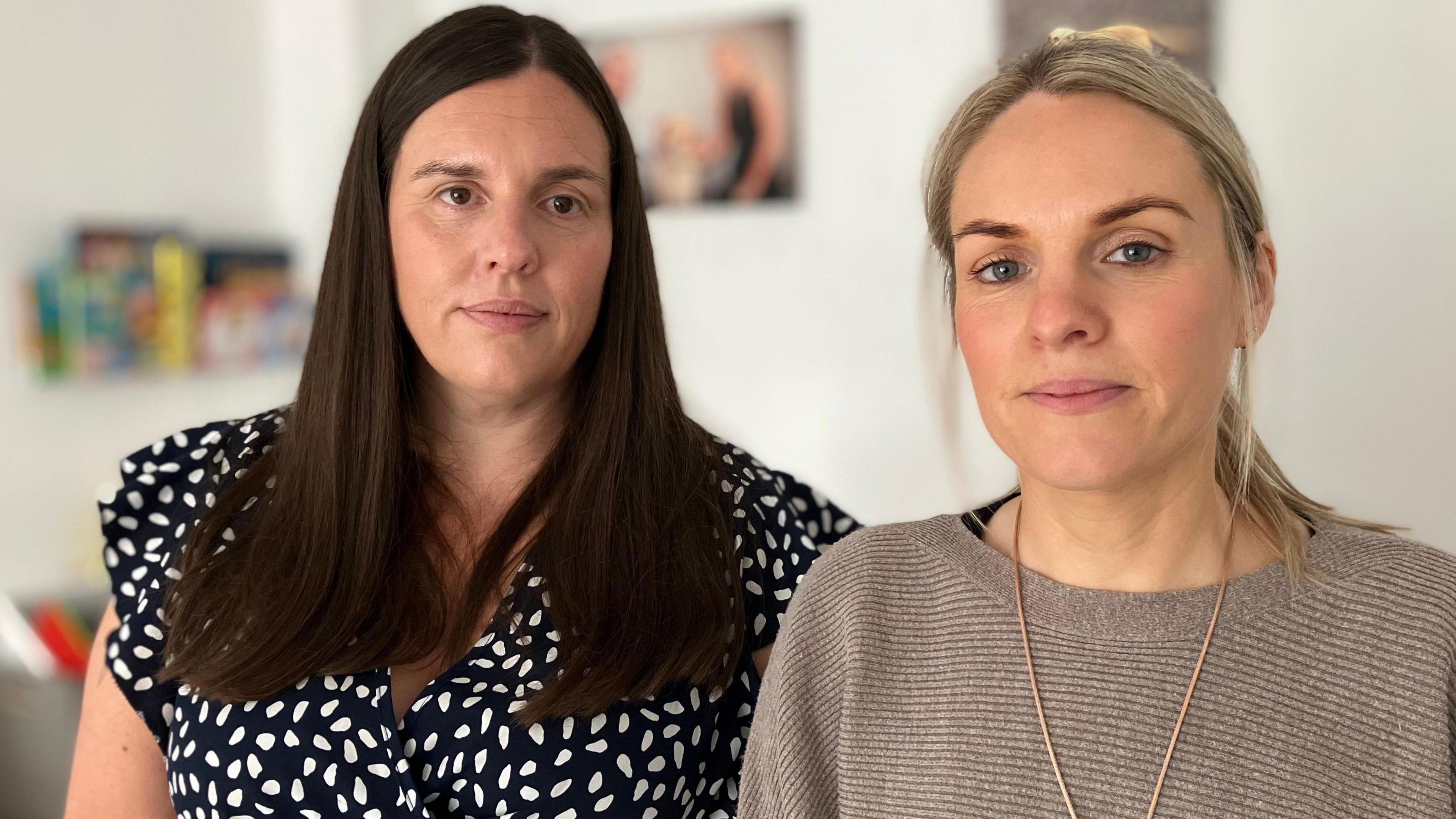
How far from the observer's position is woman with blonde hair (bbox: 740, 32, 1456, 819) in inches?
37.9

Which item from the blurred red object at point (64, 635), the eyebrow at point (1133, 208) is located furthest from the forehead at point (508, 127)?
the blurred red object at point (64, 635)

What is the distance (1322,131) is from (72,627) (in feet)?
9.67

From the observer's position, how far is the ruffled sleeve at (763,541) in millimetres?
1448

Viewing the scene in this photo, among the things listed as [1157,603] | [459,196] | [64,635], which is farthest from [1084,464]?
[64,635]

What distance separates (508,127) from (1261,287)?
818mm

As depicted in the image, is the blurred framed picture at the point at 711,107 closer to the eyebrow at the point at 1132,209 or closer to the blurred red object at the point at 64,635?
the blurred red object at the point at 64,635

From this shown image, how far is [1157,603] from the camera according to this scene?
1048 mm

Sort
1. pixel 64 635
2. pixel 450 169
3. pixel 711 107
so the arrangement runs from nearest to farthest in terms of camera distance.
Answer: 1. pixel 450 169
2. pixel 64 635
3. pixel 711 107

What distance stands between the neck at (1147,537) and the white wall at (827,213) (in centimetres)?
116

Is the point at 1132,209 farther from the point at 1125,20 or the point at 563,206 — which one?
the point at 1125,20

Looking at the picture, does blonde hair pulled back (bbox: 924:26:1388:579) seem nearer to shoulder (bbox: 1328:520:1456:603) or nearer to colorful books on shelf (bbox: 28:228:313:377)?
shoulder (bbox: 1328:520:1456:603)

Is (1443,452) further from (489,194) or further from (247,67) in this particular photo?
(247,67)

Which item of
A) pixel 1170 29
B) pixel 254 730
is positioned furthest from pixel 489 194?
pixel 1170 29

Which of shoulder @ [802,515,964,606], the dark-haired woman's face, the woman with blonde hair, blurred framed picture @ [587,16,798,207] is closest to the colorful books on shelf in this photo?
blurred framed picture @ [587,16,798,207]
